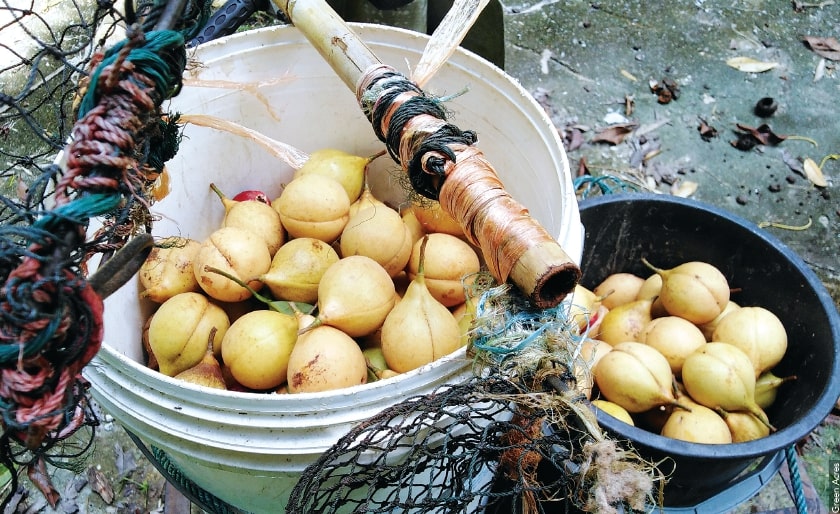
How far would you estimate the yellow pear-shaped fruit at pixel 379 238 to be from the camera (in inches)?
61.2

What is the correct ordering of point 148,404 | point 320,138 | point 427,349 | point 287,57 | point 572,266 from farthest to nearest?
point 320,138 < point 287,57 < point 427,349 < point 148,404 < point 572,266

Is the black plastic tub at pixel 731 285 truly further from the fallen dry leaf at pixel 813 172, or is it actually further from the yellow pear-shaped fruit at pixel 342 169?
the fallen dry leaf at pixel 813 172

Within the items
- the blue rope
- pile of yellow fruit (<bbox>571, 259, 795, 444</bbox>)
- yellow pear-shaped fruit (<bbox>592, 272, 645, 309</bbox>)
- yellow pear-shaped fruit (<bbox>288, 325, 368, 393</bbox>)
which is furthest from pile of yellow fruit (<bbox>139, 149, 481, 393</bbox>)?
yellow pear-shaped fruit (<bbox>592, 272, 645, 309</bbox>)

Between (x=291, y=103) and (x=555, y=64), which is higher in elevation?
(x=291, y=103)

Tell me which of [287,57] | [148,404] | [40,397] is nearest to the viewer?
[40,397]

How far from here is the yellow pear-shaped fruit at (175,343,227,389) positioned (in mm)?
1356

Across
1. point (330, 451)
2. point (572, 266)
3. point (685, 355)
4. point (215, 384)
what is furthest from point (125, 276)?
point (685, 355)

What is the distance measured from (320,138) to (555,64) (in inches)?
74.1

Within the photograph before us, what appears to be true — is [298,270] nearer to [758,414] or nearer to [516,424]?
[516,424]

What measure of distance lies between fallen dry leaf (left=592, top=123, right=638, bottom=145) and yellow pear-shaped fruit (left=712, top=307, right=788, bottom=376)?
1.37 metres

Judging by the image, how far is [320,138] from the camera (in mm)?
2020

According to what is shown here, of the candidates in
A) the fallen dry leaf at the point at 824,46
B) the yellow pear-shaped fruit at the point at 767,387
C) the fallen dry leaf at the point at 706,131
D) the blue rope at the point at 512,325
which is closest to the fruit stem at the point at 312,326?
the blue rope at the point at 512,325

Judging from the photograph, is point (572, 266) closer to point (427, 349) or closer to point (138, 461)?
point (427, 349)

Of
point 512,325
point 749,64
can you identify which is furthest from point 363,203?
point 749,64
